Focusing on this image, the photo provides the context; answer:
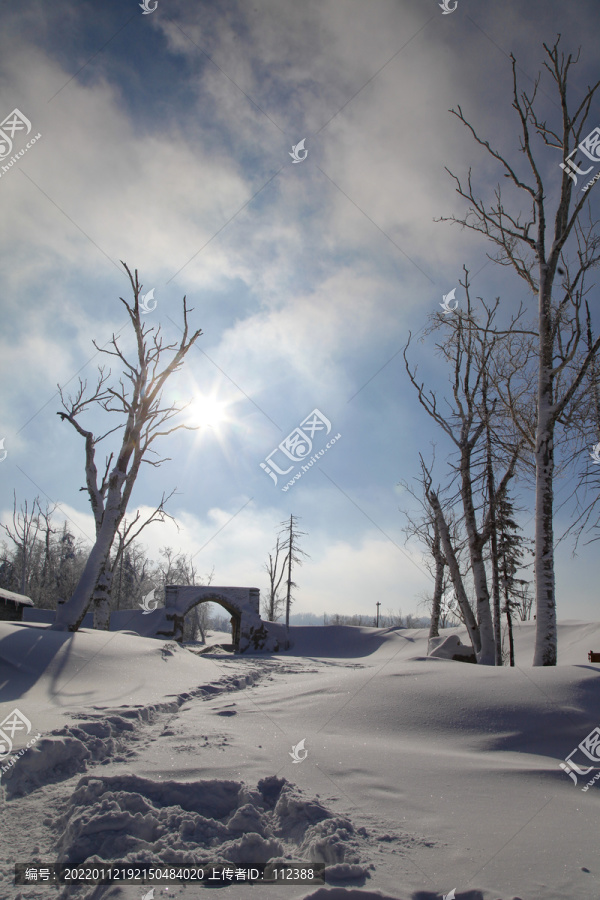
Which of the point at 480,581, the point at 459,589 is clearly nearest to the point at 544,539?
the point at 480,581

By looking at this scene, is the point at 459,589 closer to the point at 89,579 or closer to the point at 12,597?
the point at 89,579

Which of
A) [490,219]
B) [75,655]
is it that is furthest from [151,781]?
[490,219]

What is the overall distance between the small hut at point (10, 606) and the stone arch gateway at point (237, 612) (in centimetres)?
670

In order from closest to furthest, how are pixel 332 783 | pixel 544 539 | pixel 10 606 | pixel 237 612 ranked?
pixel 332 783 < pixel 544 539 < pixel 10 606 < pixel 237 612

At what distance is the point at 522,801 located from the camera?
2895 mm

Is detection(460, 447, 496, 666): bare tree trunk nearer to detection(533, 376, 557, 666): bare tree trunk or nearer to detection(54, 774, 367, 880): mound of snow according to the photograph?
detection(533, 376, 557, 666): bare tree trunk

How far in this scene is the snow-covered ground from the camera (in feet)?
7.15

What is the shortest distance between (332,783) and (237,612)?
2284 centimetres

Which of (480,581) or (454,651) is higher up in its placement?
(480,581)

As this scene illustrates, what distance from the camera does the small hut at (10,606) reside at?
1884 centimetres

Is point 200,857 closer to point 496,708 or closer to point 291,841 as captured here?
point 291,841

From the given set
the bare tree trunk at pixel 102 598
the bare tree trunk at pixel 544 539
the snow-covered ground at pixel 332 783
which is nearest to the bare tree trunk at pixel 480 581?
the bare tree trunk at pixel 544 539

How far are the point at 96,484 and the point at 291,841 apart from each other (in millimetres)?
10587

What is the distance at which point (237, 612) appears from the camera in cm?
2464
